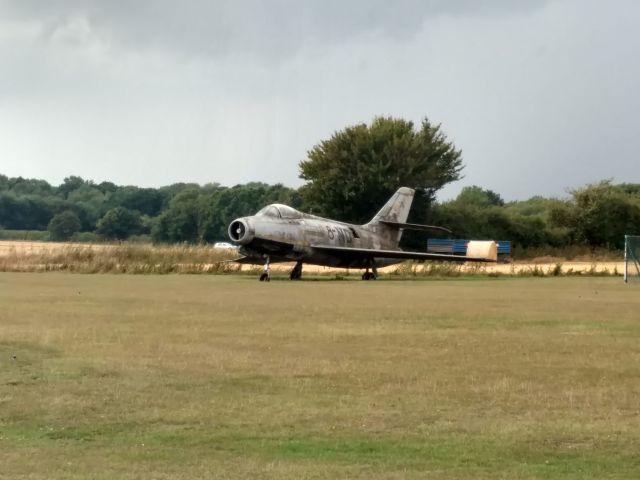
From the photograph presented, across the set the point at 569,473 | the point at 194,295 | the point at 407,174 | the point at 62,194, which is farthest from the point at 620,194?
the point at 62,194

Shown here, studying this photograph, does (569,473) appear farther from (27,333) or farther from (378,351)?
(27,333)

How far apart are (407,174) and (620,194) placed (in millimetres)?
18336

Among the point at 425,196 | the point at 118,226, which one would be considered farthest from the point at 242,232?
the point at 118,226

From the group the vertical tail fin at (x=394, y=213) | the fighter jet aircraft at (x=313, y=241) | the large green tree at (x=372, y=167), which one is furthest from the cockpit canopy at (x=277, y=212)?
the large green tree at (x=372, y=167)

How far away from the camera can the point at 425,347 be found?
13.0 metres

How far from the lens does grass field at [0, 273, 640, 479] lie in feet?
22.0

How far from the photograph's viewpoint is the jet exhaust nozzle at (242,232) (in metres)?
33.8

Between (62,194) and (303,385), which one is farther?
(62,194)

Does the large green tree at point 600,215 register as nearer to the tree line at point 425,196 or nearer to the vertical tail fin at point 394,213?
the tree line at point 425,196

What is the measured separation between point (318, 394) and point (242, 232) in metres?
24.9

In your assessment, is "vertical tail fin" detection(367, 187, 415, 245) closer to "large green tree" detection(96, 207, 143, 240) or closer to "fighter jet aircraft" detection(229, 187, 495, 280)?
"fighter jet aircraft" detection(229, 187, 495, 280)

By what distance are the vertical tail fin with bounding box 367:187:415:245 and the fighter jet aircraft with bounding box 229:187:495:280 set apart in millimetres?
47

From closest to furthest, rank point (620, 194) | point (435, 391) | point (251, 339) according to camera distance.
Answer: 1. point (435, 391)
2. point (251, 339)
3. point (620, 194)

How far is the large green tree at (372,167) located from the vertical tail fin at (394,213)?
19932 mm
